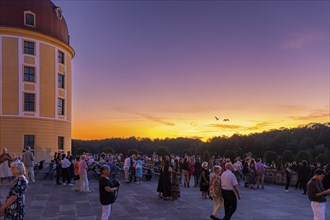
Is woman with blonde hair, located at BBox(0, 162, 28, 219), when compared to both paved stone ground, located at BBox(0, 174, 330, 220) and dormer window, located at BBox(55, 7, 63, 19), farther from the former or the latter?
dormer window, located at BBox(55, 7, 63, 19)

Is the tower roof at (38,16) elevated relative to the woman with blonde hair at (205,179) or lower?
elevated

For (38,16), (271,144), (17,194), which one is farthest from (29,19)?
(271,144)

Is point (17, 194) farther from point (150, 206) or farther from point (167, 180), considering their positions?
point (167, 180)

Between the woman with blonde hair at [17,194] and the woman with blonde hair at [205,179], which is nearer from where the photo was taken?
the woman with blonde hair at [17,194]

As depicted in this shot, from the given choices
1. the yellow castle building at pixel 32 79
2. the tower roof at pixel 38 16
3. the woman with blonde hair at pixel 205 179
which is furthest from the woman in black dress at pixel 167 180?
the tower roof at pixel 38 16

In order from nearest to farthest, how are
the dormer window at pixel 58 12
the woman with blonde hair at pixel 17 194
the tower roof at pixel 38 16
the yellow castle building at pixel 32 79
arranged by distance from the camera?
the woman with blonde hair at pixel 17 194
the yellow castle building at pixel 32 79
the tower roof at pixel 38 16
the dormer window at pixel 58 12

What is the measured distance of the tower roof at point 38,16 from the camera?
3641cm

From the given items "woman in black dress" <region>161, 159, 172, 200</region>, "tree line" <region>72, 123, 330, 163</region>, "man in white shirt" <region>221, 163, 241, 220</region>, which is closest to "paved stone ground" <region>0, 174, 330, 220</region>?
"woman in black dress" <region>161, 159, 172, 200</region>

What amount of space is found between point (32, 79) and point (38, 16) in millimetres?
6637

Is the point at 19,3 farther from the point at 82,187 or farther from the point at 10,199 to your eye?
the point at 10,199

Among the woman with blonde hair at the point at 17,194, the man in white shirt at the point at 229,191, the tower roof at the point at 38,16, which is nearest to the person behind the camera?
the woman with blonde hair at the point at 17,194

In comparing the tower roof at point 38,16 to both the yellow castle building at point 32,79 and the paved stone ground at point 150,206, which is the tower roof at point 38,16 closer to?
the yellow castle building at point 32,79

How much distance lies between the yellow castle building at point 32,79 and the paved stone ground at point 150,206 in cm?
1877

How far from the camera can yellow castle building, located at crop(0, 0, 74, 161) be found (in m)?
35.6
